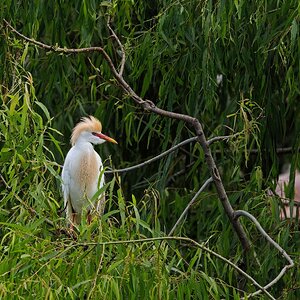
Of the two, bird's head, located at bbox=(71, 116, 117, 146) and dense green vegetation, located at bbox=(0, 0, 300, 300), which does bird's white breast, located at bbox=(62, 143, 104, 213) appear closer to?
bird's head, located at bbox=(71, 116, 117, 146)

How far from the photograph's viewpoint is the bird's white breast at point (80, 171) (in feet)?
13.6

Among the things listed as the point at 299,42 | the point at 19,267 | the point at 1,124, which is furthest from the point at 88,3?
the point at 19,267

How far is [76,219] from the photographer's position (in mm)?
4164

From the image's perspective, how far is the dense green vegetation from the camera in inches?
103

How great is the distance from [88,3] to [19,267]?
51.5 inches

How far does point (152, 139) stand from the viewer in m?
4.66

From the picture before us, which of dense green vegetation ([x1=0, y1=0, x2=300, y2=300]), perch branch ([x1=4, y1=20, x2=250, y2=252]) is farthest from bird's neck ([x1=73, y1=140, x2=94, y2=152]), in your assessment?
perch branch ([x1=4, y1=20, x2=250, y2=252])

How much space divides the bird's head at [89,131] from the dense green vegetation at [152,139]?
0.10 metres

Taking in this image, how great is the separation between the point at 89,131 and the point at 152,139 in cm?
64

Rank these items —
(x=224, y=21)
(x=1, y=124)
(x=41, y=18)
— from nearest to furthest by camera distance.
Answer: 1. (x=1, y=124)
2. (x=224, y=21)
3. (x=41, y=18)

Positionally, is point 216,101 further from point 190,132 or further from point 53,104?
point 53,104

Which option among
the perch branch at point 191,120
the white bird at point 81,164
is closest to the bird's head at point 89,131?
the white bird at point 81,164

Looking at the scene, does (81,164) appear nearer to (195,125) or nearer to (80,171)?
(80,171)

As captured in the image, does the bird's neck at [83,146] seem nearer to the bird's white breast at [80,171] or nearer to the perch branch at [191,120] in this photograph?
the bird's white breast at [80,171]
